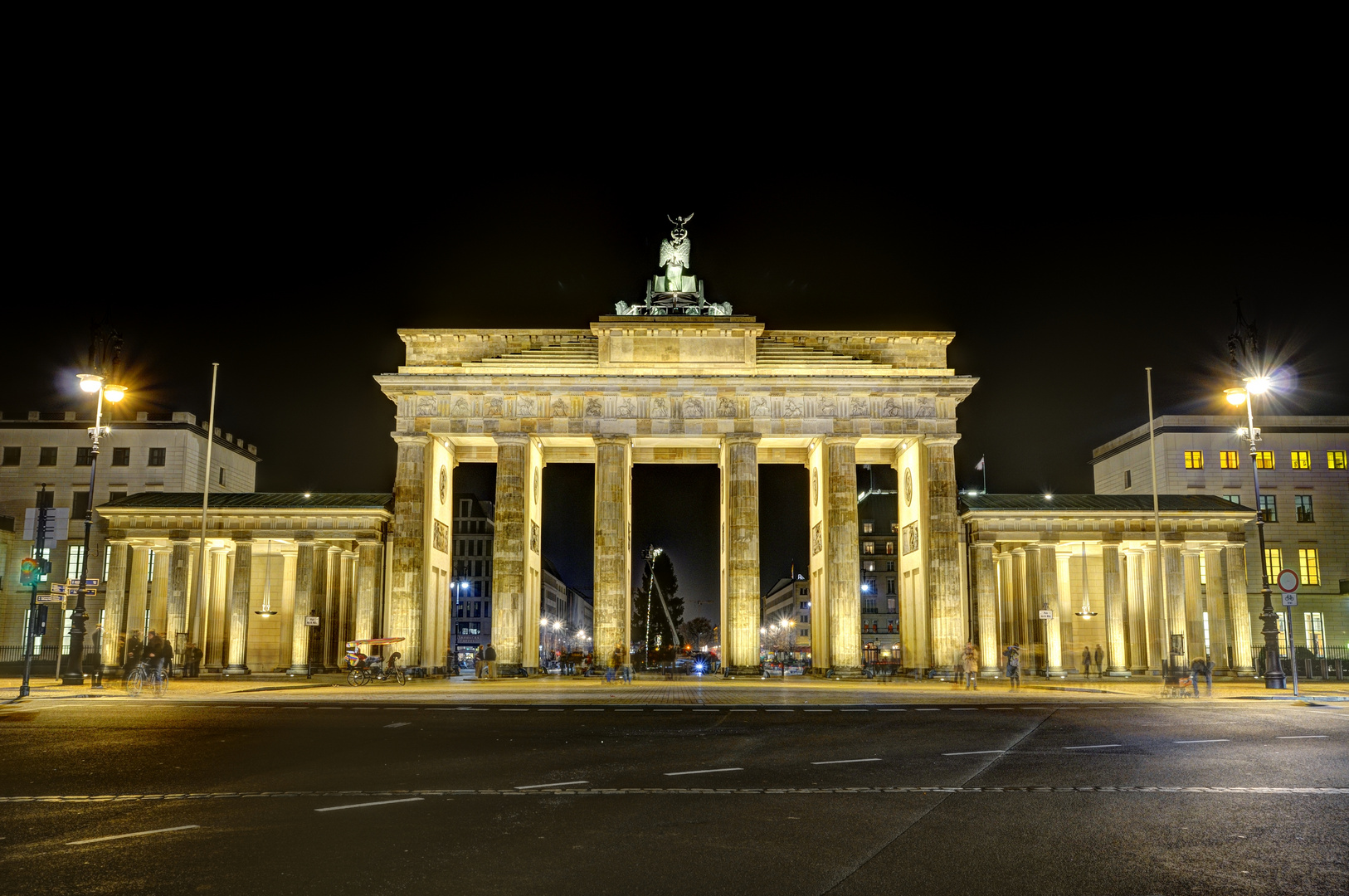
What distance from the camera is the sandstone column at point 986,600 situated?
5378cm

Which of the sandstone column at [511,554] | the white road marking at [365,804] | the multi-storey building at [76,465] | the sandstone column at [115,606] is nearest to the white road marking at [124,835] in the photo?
the white road marking at [365,804]

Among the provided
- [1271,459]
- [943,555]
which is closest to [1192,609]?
[943,555]

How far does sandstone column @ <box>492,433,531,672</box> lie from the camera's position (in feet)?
169

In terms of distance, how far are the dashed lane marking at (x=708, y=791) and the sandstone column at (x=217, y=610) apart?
153ft

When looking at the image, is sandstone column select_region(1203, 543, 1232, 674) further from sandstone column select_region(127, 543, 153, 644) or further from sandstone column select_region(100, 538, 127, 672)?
sandstone column select_region(100, 538, 127, 672)

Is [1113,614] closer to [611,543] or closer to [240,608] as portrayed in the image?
[611,543]

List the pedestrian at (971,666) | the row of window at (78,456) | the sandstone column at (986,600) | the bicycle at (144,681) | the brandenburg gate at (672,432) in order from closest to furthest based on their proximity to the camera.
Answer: the bicycle at (144,681), the pedestrian at (971,666), the brandenburg gate at (672,432), the sandstone column at (986,600), the row of window at (78,456)

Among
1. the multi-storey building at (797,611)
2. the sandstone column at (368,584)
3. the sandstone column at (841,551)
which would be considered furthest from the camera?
the multi-storey building at (797,611)

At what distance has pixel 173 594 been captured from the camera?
52.6 metres

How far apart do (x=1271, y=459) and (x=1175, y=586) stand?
2080 cm

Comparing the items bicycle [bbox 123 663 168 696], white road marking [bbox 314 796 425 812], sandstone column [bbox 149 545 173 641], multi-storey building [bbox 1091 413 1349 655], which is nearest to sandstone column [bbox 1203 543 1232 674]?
multi-storey building [bbox 1091 413 1349 655]

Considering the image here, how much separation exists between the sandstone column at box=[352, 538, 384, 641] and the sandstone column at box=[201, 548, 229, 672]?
778 cm

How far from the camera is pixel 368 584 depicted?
53.9 meters

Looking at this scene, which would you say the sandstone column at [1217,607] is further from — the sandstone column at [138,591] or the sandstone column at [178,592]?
the sandstone column at [138,591]
